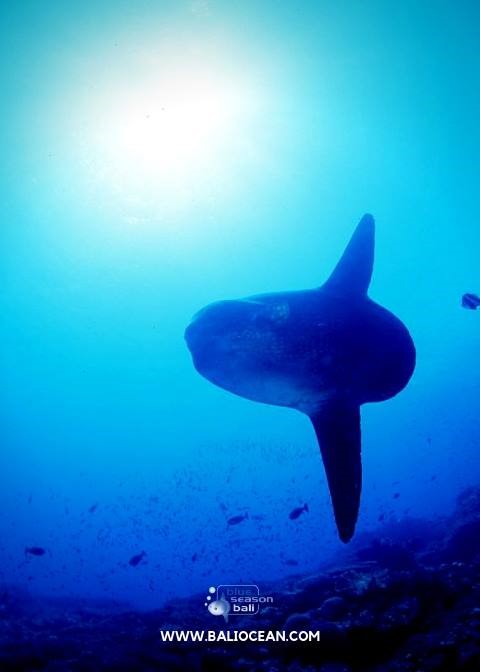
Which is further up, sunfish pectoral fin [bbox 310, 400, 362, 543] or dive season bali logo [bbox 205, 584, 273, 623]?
sunfish pectoral fin [bbox 310, 400, 362, 543]

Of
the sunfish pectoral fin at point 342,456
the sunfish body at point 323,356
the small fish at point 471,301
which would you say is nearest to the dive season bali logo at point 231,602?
the sunfish pectoral fin at point 342,456

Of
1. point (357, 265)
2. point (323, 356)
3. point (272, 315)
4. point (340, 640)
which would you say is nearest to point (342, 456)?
point (323, 356)

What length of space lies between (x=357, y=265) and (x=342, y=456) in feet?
8.23

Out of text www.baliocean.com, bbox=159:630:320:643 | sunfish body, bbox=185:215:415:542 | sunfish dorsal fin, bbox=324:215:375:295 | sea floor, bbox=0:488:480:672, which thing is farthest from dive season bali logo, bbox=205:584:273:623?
sunfish dorsal fin, bbox=324:215:375:295

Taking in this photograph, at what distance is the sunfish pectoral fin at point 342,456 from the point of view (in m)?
4.13

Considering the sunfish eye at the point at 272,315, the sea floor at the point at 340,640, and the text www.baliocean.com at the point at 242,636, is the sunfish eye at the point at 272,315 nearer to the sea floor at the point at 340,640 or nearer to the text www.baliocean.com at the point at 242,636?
the sea floor at the point at 340,640

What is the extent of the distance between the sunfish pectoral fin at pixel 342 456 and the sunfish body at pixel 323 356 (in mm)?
11

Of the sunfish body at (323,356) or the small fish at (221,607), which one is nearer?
the sunfish body at (323,356)

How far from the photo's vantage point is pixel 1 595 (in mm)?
22031

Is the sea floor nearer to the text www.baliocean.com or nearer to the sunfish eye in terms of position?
the text www.baliocean.com

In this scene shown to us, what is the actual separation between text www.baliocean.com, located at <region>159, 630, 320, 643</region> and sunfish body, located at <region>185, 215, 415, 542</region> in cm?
232

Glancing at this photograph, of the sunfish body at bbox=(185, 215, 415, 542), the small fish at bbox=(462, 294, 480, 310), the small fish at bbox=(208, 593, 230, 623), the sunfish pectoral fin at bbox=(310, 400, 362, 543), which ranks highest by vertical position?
the small fish at bbox=(462, 294, 480, 310)

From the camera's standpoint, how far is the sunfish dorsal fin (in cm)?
489

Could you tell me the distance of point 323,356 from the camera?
3.91 m
